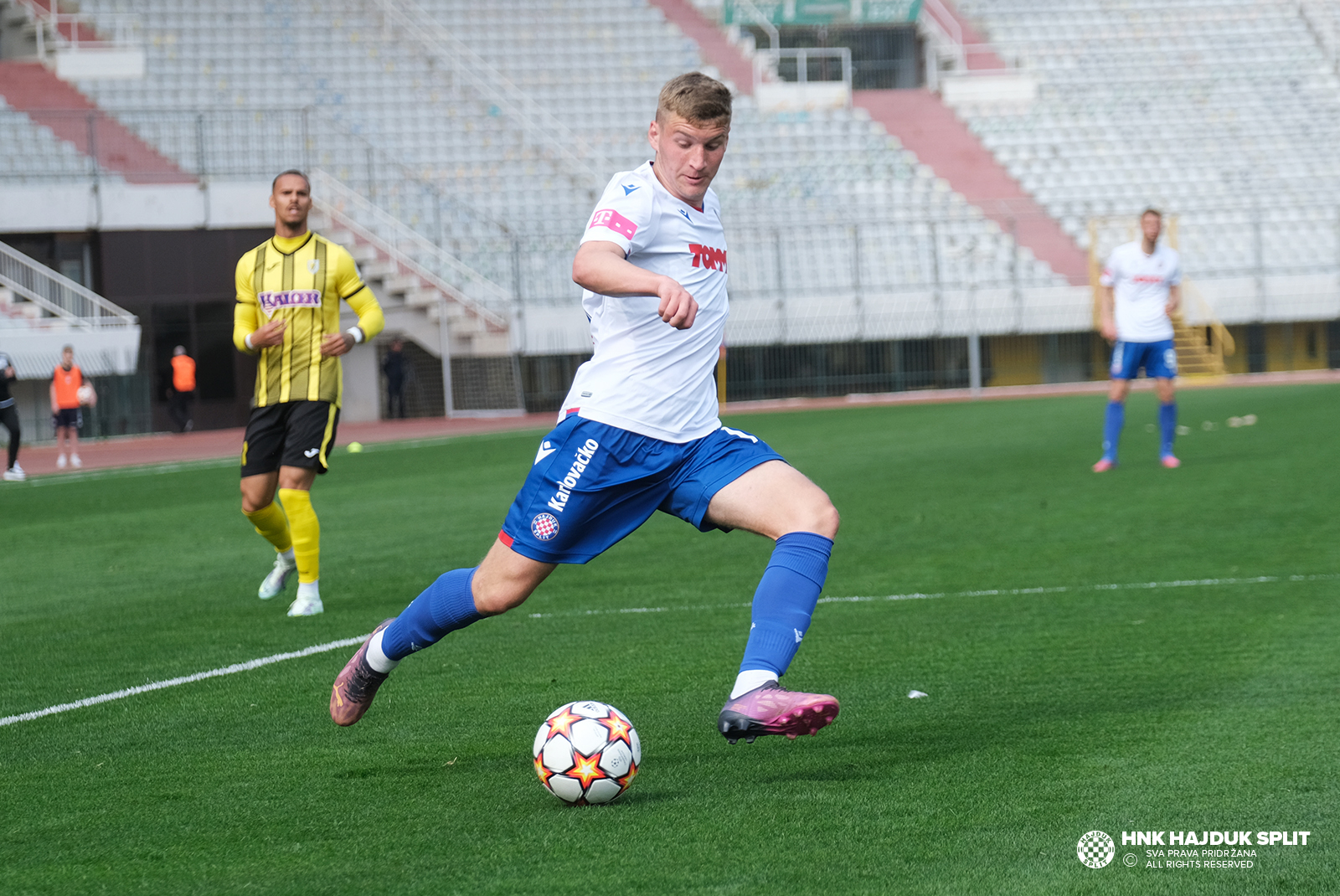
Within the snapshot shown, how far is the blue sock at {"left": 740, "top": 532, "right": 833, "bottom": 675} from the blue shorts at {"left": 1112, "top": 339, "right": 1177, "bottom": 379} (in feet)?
34.0

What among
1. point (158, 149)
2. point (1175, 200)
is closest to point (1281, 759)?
point (158, 149)

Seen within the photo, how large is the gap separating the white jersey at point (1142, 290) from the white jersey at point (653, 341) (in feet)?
33.8

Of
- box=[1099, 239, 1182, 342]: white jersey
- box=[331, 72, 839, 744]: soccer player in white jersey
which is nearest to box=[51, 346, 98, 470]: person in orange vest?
box=[1099, 239, 1182, 342]: white jersey

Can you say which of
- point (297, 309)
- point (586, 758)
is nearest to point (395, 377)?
point (297, 309)

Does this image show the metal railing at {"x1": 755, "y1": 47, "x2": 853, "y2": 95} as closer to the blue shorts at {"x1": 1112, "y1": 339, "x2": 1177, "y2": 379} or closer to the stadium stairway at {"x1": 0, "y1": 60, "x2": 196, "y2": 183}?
the stadium stairway at {"x1": 0, "y1": 60, "x2": 196, "y2": 183}

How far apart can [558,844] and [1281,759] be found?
78.8 inches

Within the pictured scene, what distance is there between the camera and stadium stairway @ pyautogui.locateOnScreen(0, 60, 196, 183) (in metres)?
26.4

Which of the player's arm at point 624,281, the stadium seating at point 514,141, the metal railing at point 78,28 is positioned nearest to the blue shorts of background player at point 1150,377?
the player's arm at point 624,281

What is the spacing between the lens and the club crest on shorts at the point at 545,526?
4250 millimetres

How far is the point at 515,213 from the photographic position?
30.2m

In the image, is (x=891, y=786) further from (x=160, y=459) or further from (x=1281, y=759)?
(x=160, y=459)

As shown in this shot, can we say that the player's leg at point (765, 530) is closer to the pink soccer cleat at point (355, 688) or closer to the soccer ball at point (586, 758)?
the soccer ball at point (586, 758)

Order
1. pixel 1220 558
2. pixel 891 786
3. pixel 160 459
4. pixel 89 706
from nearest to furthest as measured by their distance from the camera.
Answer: pixel 891 786 < pixel 89 706 < pixel 1220 558 < pixel 160 459

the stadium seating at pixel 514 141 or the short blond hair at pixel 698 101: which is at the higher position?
the stadium seating at pixel 514 141
